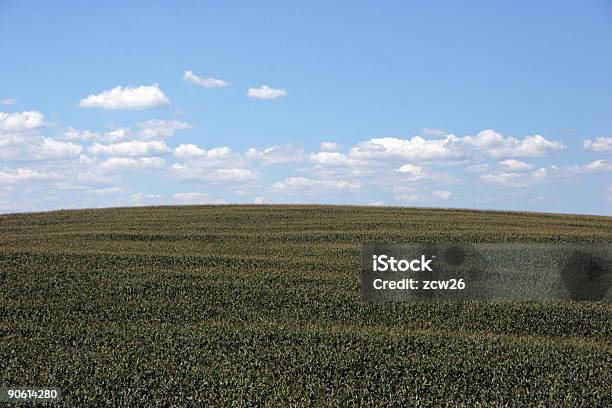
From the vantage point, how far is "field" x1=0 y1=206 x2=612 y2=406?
12125 millimetres

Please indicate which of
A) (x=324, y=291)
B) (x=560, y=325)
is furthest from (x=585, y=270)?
(x=324, y=291)

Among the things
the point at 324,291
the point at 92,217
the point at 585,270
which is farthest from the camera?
the point at 92,217

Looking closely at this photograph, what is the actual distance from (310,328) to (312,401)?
14.4 feet

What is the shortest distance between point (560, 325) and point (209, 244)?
54.3 feet

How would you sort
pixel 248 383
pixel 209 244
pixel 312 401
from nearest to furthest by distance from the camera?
pixel 312 401 < pixel 248 383 < pixel 209 244

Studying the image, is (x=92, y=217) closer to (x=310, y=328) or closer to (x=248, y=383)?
(x=310, y=328)

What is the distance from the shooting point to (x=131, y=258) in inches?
Answer: 952

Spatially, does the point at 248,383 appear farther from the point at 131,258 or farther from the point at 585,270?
the point at 585,270

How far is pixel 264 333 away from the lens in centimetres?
1521

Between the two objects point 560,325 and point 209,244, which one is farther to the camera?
point 209,244

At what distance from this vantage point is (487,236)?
30.0 m

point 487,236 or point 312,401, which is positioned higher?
point 487,236

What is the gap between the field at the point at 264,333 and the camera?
1212 cm

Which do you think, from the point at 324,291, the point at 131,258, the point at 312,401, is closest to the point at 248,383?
the point at 312,401
